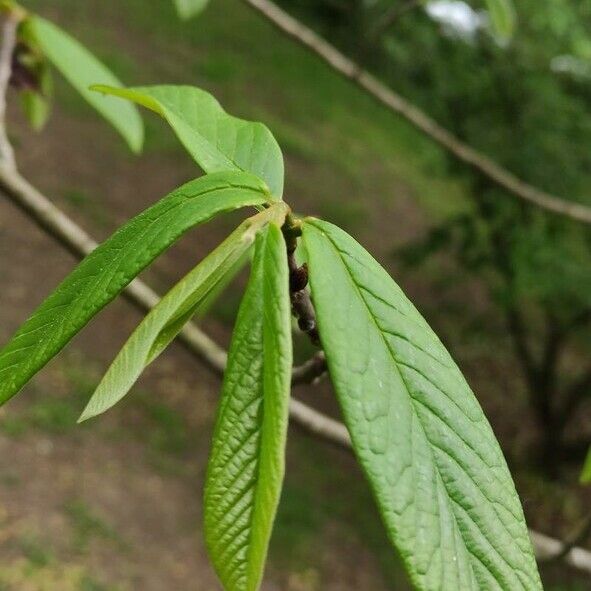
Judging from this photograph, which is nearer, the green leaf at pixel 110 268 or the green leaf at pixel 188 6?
the green leaf at pixel 110 268

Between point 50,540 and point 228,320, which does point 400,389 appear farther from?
point 228,320

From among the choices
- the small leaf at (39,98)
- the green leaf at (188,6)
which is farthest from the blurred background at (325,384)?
the small leaf at (39,98)

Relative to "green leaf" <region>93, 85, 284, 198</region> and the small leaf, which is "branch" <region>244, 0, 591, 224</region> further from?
"green leaf" <region>93, 85, 284, 198</region>

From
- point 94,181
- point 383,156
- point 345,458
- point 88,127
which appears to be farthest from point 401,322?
point 383,156

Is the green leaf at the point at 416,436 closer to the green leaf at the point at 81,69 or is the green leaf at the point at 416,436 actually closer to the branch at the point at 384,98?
the green leaf at the point at 81,69

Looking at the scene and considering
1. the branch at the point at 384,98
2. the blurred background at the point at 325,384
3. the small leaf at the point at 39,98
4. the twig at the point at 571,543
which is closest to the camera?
the twig at the point at 571,543
